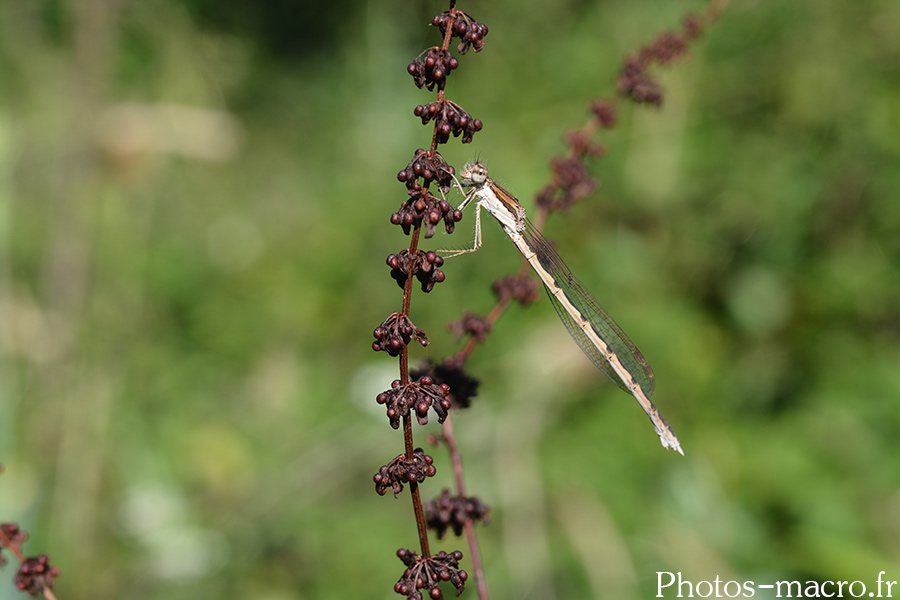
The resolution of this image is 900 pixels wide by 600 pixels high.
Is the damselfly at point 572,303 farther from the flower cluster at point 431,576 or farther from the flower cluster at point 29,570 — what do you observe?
the flower cluster at point 29,570

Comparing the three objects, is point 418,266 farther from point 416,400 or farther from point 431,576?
point 431,576

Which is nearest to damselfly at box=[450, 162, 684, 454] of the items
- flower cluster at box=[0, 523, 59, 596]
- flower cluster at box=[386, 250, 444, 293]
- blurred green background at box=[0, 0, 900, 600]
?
blurred green background at box=[0, 0, 900, 600]

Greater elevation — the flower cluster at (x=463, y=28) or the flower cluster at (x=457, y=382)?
the flower cluster at (x=463, y=28)

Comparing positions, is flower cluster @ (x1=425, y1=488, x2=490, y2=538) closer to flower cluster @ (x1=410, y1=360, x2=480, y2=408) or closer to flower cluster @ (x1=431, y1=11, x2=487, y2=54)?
flower cluster @ (x1=410, y1=360, x2=480, y2=408)

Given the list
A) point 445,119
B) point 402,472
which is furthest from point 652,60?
point 402,472

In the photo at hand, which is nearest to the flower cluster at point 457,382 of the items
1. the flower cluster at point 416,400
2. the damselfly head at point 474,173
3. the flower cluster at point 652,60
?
the flower cluster at point 416,400

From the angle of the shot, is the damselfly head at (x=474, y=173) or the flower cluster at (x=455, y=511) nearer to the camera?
the flower cluster at (x=455, y=511)

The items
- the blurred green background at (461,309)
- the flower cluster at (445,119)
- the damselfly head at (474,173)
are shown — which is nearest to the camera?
the flower cluster at (445,119)

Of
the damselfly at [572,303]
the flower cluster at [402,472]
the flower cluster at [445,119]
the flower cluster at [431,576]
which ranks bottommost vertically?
the flower cluster at [431,576]
